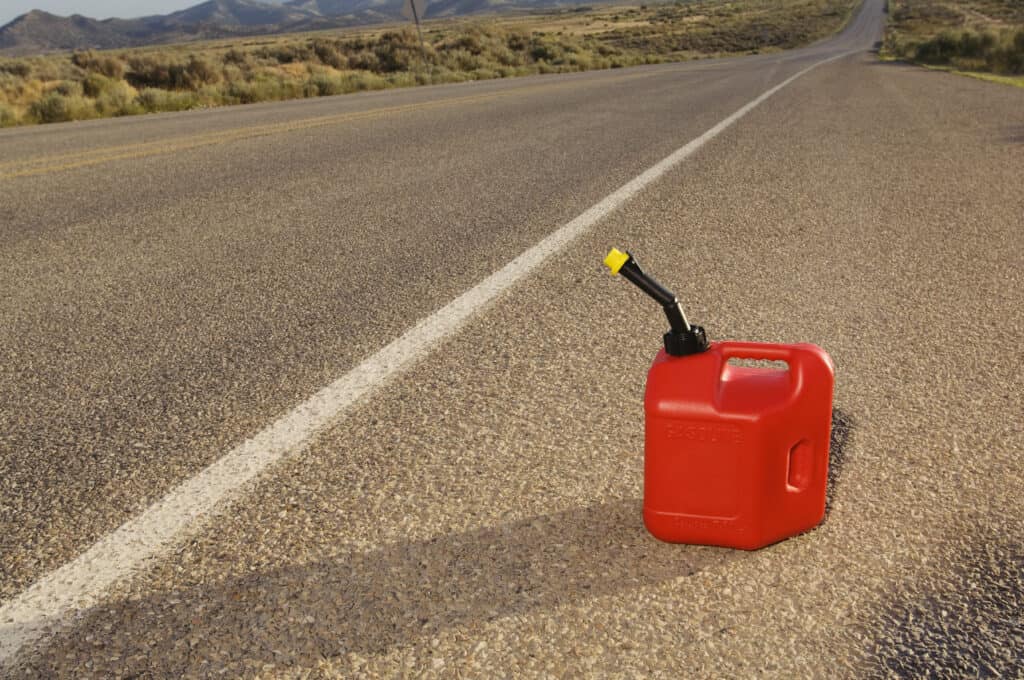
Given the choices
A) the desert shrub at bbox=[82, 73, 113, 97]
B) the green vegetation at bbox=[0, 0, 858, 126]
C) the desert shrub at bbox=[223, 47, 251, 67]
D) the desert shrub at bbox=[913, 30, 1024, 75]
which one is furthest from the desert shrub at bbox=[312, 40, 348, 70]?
the desert shrub at bbox=[913, 30, 1024, 75]

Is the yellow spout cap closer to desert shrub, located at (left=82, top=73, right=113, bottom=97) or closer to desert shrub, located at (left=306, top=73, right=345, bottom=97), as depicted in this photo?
desert shrub, located at (left=306, top=73, right=345, bottom=97)

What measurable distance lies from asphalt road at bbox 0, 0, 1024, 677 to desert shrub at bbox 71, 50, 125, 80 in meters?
18.6

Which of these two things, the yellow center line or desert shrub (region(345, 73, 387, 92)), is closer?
the yellow center line

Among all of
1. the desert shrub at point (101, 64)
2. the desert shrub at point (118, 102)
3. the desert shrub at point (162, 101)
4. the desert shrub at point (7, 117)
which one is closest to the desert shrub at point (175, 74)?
the desert shrub at point (101, 64)

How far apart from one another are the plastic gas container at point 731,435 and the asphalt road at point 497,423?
97mm

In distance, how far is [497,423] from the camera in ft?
8.42

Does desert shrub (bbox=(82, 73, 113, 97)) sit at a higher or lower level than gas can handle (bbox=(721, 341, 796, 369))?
lower

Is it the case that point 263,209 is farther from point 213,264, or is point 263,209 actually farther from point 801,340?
point 801,340

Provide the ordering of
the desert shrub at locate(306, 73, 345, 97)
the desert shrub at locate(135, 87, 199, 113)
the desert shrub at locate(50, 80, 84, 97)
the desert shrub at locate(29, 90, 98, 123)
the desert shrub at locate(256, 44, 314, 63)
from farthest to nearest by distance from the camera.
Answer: the desert shrub at locate(256, 44, 314, 63) < the desert shrub at locate(306, 73, 345, 97) < the desert shrub at locate(50, 80, 84, 97) < the desert shrub at locate(135, 87, 199, 113) < the desert shrub at locate(29, 90, 98, 123)

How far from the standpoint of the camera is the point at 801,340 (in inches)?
123

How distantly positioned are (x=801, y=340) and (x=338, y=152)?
6.27 m

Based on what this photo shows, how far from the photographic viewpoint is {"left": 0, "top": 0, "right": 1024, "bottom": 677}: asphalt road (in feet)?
5.55

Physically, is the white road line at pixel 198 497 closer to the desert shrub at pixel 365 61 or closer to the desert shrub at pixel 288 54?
the desert shrub at pixel 365 61

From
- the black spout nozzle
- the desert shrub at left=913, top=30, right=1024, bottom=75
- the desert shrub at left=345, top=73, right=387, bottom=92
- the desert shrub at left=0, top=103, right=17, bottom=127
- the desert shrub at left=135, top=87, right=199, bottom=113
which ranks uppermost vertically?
the black spout nozzle
